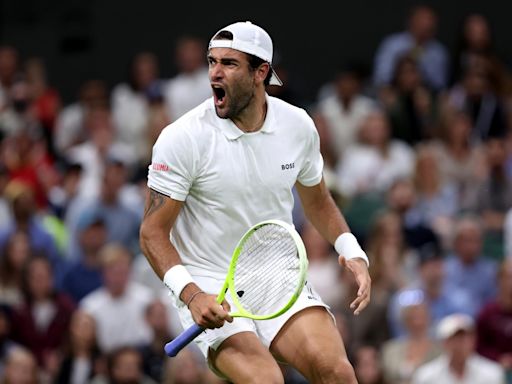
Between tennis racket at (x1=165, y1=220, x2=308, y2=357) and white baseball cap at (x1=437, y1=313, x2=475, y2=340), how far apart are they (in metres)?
3.71

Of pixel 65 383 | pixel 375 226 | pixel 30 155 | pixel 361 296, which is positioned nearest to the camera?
pixel 361 296

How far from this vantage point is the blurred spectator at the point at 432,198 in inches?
502

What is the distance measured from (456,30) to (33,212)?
5.76m

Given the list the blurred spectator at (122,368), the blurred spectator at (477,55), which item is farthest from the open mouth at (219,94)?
A: the blurred spectator at (477,55)

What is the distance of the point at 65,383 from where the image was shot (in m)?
11.0

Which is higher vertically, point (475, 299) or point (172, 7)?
point (172, 7)

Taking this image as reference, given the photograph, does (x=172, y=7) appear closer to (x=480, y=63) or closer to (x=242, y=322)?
(x=480, y=63)

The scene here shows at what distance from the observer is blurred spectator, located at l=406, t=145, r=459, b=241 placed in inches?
502

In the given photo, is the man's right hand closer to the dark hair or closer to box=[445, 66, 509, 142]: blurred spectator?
the dark hair

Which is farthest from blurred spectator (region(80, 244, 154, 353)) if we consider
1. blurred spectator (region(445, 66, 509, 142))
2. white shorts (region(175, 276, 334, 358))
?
blurred spectator (region(445, 66, 509, 142))

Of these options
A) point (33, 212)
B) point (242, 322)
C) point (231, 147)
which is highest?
point (231, 147)

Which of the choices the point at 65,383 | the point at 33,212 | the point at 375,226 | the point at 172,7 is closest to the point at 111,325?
the point at 65,383

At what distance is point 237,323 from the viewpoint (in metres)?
7.19

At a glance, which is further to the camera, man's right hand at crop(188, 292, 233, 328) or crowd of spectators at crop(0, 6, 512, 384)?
crowd of spectators at crop(0, 6, 512, 384)
